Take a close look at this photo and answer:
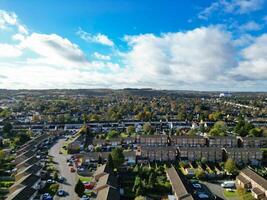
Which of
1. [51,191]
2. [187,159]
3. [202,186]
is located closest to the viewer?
[51,191]

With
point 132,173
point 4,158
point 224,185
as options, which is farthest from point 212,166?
point 4,158

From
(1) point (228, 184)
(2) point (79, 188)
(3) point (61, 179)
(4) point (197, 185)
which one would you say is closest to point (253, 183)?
(1) point (228, 184)

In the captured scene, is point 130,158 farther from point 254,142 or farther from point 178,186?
point 254,142

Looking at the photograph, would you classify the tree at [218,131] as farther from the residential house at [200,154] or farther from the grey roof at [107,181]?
the grey roof at [107,181]

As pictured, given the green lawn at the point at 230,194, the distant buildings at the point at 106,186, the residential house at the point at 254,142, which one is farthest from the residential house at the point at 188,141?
the distant buildings at the point at 106,186

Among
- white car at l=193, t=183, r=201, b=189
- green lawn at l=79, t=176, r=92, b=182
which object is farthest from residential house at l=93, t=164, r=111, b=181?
white car at l=193, t=183, r=201, b=189

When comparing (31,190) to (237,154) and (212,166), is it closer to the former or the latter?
(212,166)
